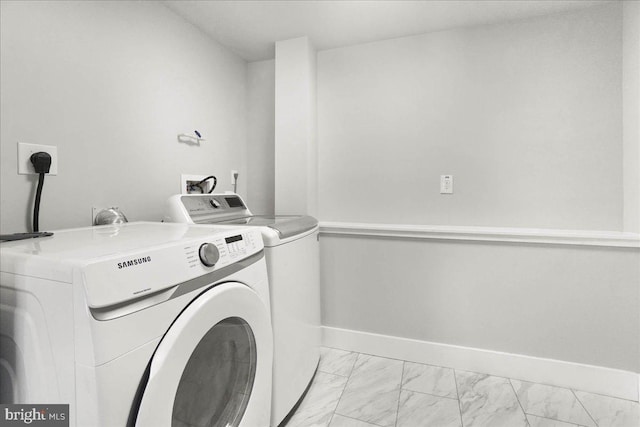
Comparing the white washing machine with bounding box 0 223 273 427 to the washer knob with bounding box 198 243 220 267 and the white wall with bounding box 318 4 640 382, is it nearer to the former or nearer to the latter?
the washer knob with bounding box 198 243 220 267

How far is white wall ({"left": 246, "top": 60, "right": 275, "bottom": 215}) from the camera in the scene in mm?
2408

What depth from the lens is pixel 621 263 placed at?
1626mm

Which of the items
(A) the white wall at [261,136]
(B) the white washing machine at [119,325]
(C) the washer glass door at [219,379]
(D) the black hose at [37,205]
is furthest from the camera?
(A) the white wall at [261,136]

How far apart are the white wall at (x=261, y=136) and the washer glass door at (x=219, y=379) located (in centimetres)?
150

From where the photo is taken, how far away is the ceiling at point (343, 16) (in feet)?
5.61

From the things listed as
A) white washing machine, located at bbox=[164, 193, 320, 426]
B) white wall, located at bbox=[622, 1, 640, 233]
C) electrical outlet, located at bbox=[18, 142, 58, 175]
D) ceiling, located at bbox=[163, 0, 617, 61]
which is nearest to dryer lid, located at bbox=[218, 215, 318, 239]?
white washing machine, located at bbox=[164, 193, 320, 426]

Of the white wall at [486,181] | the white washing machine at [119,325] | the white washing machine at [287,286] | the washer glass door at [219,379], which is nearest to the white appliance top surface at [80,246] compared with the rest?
the white washing machine at [119,325]

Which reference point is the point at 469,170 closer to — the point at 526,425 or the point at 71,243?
the point at 526,425

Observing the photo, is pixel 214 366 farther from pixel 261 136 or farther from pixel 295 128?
pixel 261 136

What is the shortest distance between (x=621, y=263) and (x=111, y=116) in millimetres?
2703

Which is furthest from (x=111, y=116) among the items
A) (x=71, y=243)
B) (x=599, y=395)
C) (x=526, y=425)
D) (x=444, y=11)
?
(x=599, y=395)

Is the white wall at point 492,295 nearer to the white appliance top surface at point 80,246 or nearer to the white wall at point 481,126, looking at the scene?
the white wall at point 481,126

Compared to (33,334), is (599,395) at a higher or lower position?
lower

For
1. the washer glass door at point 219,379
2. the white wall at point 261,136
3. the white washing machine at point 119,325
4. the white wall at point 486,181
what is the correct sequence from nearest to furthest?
1. the white washing machine at point 119,325
2. the washer glass door at point 219,379
3. the white wall at point 486,181
4. the white wall at point 261,136
